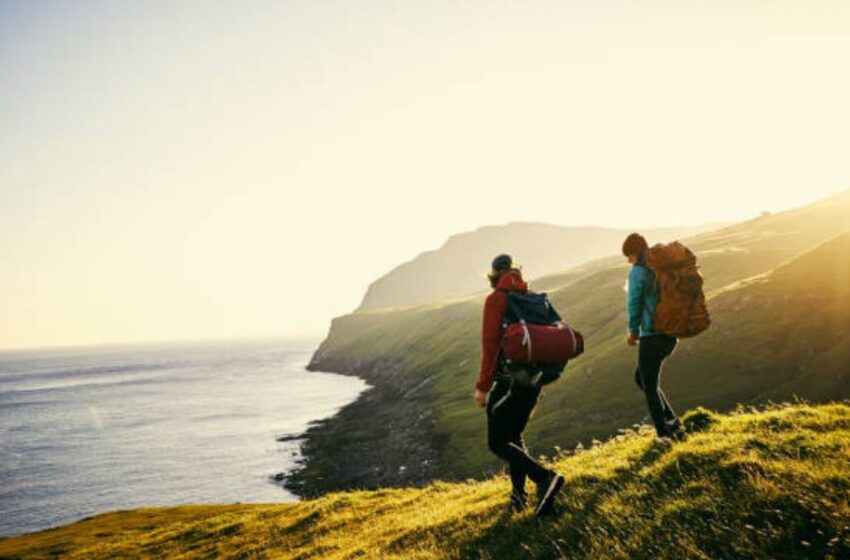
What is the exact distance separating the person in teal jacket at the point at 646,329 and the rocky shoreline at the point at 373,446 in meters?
Answer: 47.8

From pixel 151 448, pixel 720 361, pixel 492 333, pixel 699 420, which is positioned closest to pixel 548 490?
pixel 492 333

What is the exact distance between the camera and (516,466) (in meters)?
9.73

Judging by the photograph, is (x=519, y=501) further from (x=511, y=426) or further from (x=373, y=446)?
(x=373, y=446)

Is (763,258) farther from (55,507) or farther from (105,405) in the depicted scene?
(105,405)

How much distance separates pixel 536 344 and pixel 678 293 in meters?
3.45

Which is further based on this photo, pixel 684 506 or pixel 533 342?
pixel 533 342

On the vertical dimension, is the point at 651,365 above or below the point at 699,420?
above

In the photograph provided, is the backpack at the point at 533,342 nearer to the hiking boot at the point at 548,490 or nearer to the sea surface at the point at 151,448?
the hiking boot at the point at 548,490

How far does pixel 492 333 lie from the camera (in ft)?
29.9

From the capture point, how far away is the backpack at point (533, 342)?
28.6ft

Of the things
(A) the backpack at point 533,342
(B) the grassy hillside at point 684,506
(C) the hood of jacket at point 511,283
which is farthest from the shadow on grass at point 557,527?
(C) the hood of jacket at point 511,283

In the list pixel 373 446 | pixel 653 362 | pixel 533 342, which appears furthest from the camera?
pixel 373 446

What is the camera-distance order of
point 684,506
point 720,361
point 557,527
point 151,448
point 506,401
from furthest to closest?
point 151,448 → point 720,361 → point 506,401 → point 557,527 → point 684,506

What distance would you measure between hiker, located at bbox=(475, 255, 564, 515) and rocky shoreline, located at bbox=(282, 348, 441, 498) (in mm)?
48583
